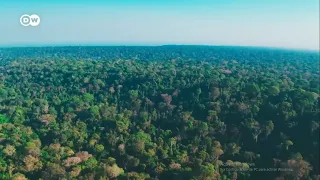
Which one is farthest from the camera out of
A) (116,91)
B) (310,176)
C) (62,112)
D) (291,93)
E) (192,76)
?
(192,76)

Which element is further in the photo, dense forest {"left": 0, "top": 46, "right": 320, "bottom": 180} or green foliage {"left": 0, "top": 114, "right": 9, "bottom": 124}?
green foliage {"left": 0, "top": 114, "right": 9, "bottom": 124}

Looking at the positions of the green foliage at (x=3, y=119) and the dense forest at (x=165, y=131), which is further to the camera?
the green foliage at (x=3, y=119)

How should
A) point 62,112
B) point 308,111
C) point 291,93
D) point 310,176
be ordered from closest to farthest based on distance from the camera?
point 310,176, point 308,111, point 291,93, point 62,112

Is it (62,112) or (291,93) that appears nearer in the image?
(291,93)

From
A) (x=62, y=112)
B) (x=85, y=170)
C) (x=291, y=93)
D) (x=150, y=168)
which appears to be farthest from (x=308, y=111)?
(x=62, y=112)

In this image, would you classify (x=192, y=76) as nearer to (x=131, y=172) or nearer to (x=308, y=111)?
(x=308, y=111)

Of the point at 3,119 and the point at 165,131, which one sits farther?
the point at 3,119

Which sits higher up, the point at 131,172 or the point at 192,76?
the point at 192,76

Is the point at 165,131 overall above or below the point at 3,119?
below
